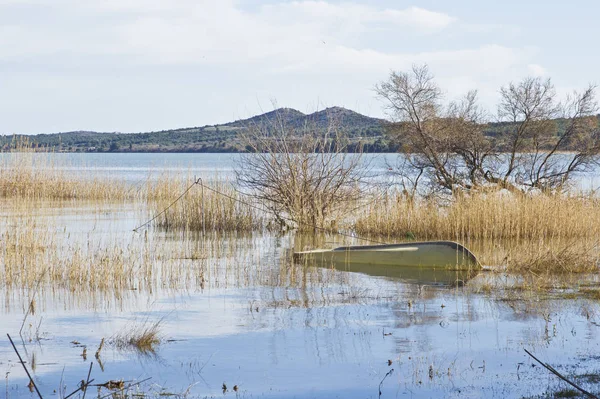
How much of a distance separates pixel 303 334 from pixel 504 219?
9.62 m

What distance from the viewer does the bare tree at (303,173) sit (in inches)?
767

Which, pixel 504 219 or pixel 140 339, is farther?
pixel 504 219

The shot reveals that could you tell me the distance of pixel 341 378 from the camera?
7262 millimetres

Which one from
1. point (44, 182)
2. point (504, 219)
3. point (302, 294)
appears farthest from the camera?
point (44, 182)

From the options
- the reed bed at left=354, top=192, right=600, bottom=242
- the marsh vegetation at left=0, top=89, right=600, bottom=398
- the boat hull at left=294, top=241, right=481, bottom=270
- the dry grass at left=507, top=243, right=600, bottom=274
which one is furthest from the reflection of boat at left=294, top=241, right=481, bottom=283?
the reed bed at left=354, top=192, right=600, bottom=242

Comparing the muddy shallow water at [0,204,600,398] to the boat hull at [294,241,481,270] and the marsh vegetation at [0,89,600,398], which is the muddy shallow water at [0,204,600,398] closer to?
the marsh vegetation at [0,89,600,398]

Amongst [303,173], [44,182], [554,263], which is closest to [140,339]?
[554,263]

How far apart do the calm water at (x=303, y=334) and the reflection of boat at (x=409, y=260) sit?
430 mm

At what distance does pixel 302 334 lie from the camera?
8945 mm

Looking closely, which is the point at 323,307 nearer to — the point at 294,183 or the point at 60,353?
the point at 60,353

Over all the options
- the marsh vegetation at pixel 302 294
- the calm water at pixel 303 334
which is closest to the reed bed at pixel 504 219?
the marsh vegetation at pixel 302 294

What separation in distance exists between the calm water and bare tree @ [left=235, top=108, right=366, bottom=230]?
19.1ft

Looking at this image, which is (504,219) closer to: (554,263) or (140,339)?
(554,263)

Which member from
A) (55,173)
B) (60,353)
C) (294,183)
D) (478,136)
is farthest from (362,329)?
(55,173)
